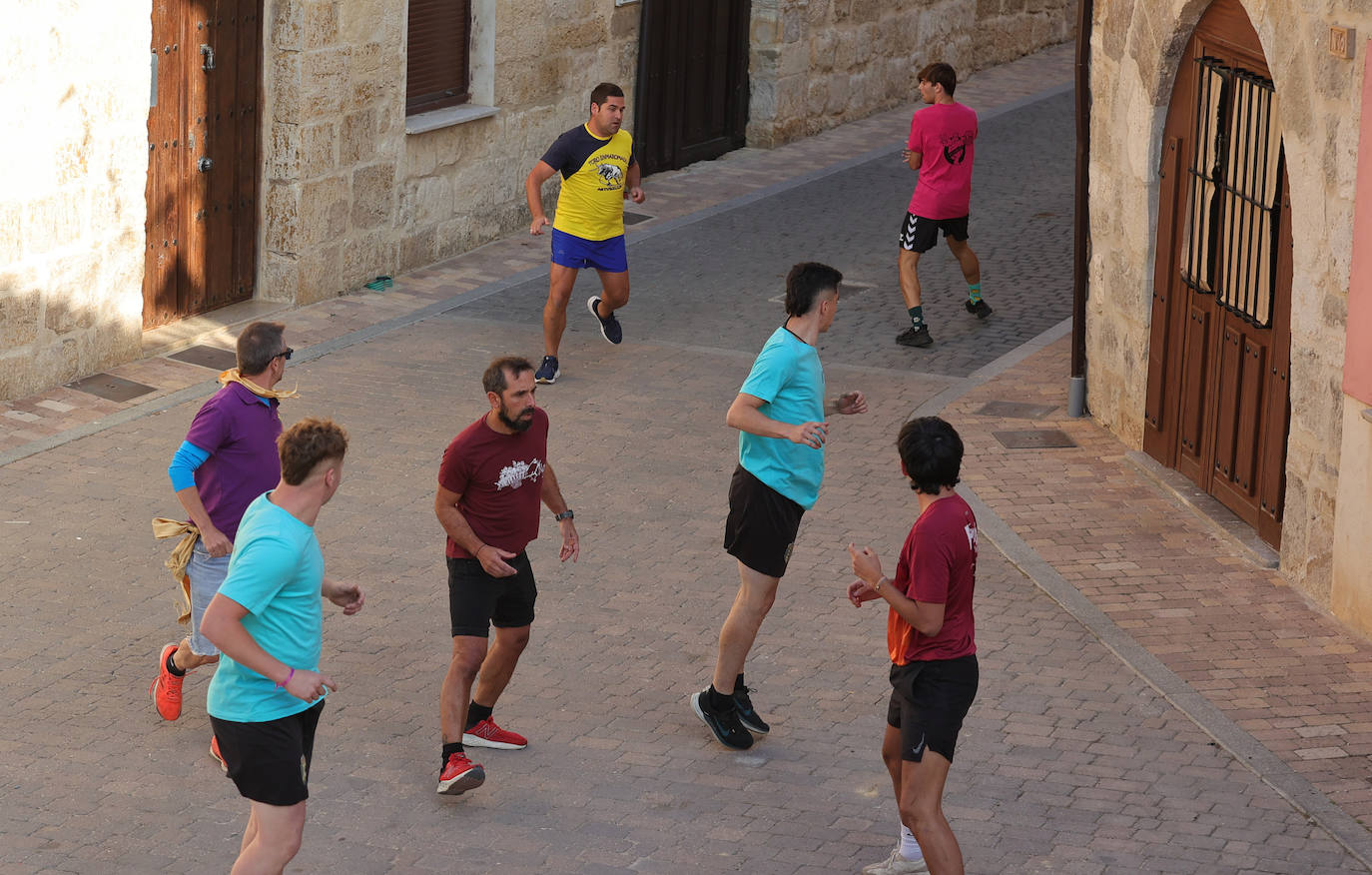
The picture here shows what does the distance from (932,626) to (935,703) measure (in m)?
0.29

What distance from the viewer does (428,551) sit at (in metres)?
9.08

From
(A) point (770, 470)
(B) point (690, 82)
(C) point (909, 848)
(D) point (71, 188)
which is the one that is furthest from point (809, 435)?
(B) point (690, 82)

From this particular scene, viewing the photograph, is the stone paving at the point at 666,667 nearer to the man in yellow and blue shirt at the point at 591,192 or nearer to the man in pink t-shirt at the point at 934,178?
the man in yellow and blue shirt at the point at 591,192

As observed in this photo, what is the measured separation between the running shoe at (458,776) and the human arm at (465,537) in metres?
0.67

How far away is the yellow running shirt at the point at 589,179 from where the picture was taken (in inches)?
469

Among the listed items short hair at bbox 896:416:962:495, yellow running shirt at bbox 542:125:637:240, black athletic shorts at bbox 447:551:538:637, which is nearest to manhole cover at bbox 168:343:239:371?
yellow running shirt at bbox 542:125:637:240

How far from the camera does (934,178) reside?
43.0 ft

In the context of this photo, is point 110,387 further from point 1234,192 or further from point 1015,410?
point 1234,192

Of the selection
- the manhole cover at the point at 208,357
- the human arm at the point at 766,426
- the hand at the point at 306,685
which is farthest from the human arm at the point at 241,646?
the manhole cover at the point at 208,357

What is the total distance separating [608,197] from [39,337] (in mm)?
3552

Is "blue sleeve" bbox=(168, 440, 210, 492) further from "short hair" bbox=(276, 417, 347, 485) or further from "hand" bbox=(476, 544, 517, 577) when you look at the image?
"short hair" bbox=(276, 417, 347, 485)

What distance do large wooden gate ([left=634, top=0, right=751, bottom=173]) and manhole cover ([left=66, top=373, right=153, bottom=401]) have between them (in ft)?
23.6

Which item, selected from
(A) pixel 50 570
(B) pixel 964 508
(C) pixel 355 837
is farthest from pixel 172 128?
Answer: (B) pixel 964 508

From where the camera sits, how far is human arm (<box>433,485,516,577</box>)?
21.4ft
